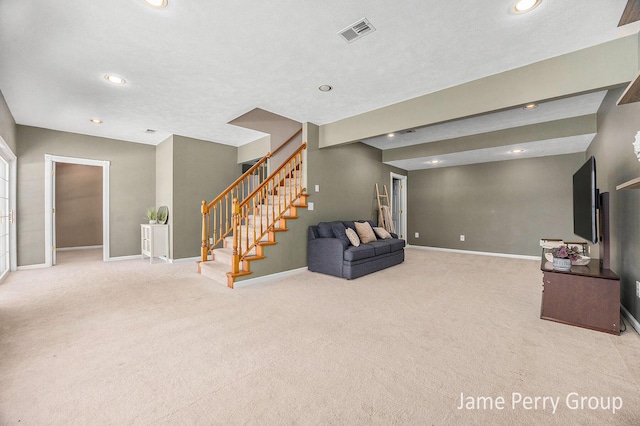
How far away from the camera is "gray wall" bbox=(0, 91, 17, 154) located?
3.63 metres

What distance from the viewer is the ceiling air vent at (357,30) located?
7.32 feet

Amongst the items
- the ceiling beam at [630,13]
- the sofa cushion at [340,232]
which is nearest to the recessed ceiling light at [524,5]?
the ceiling beam at [630,13]

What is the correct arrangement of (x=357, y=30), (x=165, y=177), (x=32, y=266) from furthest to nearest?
(x=165, y=177), (x=32, y=266), (x=357, y=30)

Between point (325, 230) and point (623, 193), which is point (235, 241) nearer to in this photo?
point (325, 230)

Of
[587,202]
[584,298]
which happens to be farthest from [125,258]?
[587,202]

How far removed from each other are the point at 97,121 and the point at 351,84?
4329 millimetres

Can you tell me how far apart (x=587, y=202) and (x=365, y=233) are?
116 inches

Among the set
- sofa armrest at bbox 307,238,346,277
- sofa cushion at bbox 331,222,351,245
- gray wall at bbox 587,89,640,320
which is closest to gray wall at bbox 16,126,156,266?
sofa armrest at bbox 307,238,346,277

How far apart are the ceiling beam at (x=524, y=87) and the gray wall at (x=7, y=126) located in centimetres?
503

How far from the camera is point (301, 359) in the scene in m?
1.94

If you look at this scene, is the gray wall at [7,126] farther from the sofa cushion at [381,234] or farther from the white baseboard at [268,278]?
the sofa cushion at [381,234]

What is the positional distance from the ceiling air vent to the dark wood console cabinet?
108 inches

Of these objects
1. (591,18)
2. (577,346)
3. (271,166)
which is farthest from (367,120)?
(577,346)

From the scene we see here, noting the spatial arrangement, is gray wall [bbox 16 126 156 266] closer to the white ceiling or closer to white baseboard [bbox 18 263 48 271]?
white baseboard [bbox 18 263 48 271]
